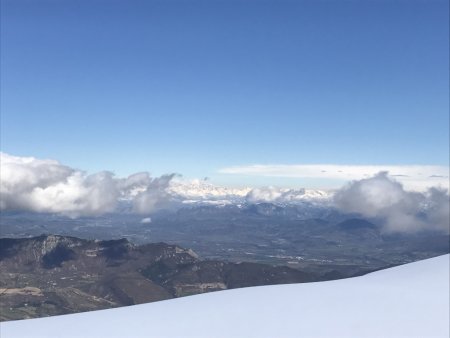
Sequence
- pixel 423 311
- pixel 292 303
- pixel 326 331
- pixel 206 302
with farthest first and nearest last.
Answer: pixel 206 302 < pixel 292 303 < pixel 423 311 < pixel 326 331

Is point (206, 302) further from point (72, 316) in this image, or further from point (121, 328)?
point (72, 316)

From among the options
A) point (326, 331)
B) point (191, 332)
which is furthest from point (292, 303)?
point (191, 332)

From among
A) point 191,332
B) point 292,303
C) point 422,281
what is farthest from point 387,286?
point 191,332

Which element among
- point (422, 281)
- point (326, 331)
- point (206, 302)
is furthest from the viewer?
point (422, 281)

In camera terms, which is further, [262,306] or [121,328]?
[262,306]

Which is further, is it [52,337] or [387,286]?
[387,286]

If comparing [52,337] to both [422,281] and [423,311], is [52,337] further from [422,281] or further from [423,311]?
[422,281]

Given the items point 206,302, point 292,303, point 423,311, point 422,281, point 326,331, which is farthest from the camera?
point 422,281
